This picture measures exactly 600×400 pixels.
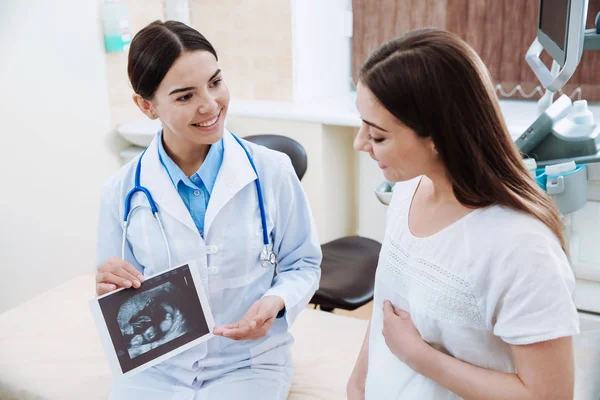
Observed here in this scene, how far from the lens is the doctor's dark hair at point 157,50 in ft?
4.45

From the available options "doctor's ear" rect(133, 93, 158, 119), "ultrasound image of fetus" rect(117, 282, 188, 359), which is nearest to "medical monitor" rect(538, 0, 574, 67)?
"doctor's ear" rect(133, 93, 158, 119)

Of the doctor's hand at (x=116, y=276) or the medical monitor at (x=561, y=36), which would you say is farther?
the medical monitor at (x=561, y=36)

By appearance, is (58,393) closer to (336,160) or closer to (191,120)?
(191,120)

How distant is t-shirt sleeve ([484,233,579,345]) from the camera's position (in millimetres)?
881

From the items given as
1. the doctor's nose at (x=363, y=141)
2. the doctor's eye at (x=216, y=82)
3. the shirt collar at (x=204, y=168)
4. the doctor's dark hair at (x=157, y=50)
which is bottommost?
the shirt collar at (x=204, y=168)

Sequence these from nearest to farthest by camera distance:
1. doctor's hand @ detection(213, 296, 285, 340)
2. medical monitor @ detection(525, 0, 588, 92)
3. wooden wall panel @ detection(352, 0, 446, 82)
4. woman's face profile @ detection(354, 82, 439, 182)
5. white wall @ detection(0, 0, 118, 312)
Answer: woman's face profile @ detection(354, 82, 439, 182), doctor's hand @ detection(213, 296, 285, 340), medical monitor @ detection(525, 0, 588, 92), white wall @ detection(0, 0, 118, 312), wooden wall panel @ detection(352, 0, 446, 82)

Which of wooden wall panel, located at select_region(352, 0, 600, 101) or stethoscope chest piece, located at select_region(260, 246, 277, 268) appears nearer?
stethoscope chest piece, located at select_region(260, 246, 277, 268)

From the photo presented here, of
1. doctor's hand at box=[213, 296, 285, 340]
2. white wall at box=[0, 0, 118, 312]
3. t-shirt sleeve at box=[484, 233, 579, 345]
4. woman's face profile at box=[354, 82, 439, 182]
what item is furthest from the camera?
white wall at box=[0, 0, 118, 312]

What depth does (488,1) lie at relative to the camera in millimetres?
2684

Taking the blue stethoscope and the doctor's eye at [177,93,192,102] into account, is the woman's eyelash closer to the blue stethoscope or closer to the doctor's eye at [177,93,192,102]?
the doctor's eye at [177,93,192,102]

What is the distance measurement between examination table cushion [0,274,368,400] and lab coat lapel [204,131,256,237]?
0.51 m

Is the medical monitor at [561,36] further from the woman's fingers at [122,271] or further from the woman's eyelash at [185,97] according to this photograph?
the woman's fingers at [122,271]

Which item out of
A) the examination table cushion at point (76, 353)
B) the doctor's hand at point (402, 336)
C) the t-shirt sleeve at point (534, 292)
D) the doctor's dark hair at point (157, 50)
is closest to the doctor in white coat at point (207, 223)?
the doctor's dark hair at point (157, 50)

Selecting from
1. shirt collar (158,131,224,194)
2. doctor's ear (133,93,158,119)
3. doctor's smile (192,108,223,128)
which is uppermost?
doctor's ear (133,93,158,119)
